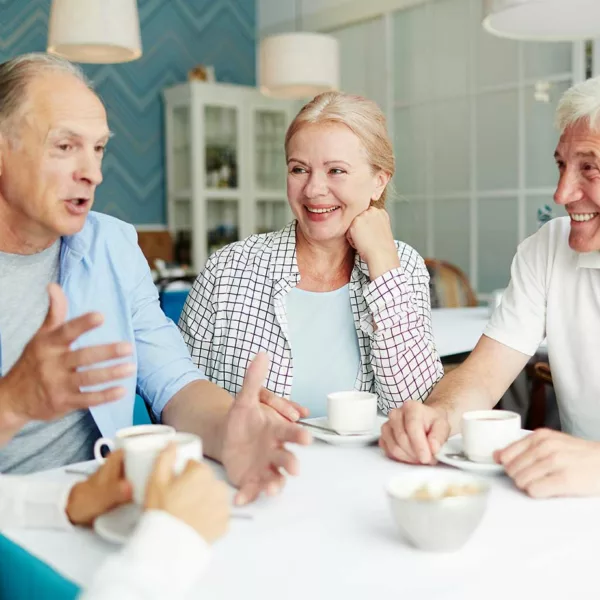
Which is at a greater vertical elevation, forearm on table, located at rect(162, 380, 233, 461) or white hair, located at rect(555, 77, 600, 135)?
white hair, located at rect(555, 77, 600, 135)

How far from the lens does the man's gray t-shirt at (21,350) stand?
136 cm

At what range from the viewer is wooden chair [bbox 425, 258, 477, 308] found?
376 cm

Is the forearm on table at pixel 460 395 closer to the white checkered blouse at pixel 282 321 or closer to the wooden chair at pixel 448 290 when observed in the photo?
the white checkered blouse at pixel 282 321

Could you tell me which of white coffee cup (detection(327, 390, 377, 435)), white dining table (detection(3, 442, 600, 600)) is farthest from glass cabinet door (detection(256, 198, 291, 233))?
white dining table (detection(3, 442, 600, 600))

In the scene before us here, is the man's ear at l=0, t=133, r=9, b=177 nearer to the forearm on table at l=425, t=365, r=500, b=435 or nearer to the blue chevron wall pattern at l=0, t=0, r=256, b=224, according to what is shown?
the forearm on table at l=425, t=365, r=500, b=435

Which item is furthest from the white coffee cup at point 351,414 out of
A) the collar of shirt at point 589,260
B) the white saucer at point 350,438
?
the collar of shirt at point 589,260

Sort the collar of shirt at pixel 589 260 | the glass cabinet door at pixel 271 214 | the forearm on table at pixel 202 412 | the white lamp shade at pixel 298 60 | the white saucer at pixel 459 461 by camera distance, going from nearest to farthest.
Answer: the white saucer at pixel 459 461 → the forearm on table at pixel 202 412 → the collar of shirt at pixel 589 260 → the white lamp shade at pixel 298 60 → the glass cabinet door at pixel 271 214

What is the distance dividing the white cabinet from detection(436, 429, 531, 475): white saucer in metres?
4.92

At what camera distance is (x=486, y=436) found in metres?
1.11

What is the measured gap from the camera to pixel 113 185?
614 centimetres

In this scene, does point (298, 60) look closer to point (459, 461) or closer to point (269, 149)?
point (269, 149)

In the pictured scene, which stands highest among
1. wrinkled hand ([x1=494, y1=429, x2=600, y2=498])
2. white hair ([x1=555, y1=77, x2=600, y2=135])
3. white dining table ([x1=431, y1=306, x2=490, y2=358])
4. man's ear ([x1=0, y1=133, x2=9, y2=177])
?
white hair ([x1=555, y1=77, x2=600, y2=135])

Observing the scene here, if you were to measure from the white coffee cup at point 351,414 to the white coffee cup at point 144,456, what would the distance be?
0.35m

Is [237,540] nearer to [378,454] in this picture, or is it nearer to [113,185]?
[378,454]
